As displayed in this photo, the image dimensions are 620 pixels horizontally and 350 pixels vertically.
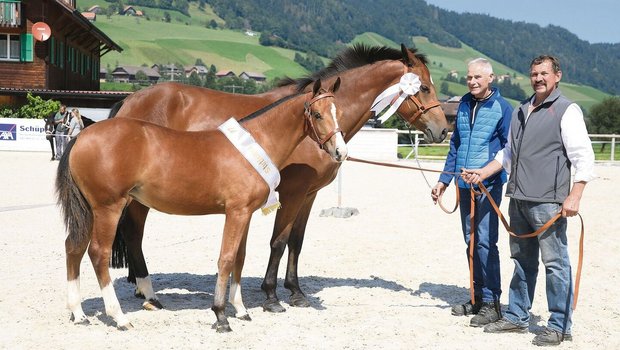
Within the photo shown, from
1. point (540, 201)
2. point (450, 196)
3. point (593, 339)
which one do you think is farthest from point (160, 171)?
point (450, 196)

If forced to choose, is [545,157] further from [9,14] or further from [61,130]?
[9,14]

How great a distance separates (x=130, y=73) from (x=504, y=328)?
410 ft

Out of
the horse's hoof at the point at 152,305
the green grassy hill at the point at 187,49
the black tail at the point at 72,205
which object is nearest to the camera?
the black tail at the point at 72,205

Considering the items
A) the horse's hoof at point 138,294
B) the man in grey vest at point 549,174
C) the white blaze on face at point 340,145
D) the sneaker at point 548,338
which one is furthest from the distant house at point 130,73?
the sneaker at point 548,338

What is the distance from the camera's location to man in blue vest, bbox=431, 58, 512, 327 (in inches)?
239

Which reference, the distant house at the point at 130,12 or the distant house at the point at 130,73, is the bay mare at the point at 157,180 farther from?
the distant house at the point at 130,12

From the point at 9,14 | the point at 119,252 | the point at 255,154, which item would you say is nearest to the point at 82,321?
the point at 119,252

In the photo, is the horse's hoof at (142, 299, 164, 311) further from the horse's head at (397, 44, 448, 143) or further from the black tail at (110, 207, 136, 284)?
the horse's head at (397, 44, 448, 143)

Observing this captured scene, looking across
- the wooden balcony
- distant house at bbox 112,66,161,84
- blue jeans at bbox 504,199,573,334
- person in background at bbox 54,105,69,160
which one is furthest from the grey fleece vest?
distant house at bbox 112,66,161,84

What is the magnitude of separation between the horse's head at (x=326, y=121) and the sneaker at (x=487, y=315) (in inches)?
73.2

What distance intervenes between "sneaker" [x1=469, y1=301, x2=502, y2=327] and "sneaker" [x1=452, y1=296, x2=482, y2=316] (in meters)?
0.24

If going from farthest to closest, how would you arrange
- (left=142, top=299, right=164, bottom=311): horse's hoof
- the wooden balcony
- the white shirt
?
the wooden balcony
(left=142, top=299, right=164, bottom=311): horse's hoof
the white shirt

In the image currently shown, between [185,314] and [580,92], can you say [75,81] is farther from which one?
A: [580,92]

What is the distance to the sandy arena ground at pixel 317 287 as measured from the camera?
18.2ft
